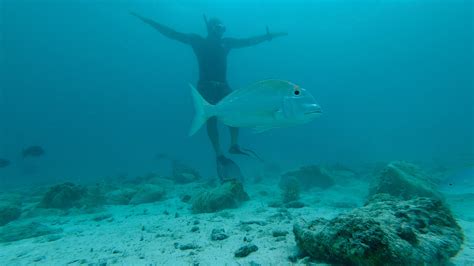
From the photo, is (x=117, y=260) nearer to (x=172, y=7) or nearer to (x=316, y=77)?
(x=172, y=7)

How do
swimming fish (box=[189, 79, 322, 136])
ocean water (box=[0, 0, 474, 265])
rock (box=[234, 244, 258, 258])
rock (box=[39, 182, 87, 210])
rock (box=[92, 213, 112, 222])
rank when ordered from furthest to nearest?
ocean water (box=[0, 0, 474, 265])
rock (box=[39, 182, 87, 210])
rock (box=[92, 213, 112, 222])
swimming fish (box=[189, 79, 322, 136])
rock (box=[234, 244, 258, 258])

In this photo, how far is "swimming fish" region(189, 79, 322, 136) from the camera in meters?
3.20

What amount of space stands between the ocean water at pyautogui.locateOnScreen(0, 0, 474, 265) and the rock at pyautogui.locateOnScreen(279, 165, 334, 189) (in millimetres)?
993

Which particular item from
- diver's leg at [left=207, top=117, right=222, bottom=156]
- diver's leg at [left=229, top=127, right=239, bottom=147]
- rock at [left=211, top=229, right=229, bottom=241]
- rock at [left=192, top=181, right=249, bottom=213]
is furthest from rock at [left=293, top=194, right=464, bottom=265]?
diver's leg at [left=207, top=117, right=222, bottom=156]

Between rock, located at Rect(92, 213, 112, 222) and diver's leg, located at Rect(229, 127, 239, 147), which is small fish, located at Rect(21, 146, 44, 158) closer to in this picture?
rock, located at Rect(92, 213, 112, 222)

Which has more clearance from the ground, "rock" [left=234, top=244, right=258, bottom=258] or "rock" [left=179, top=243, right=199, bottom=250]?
"rock" [left=234, top=244, right=258, bottom=258]

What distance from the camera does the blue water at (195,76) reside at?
6103cm

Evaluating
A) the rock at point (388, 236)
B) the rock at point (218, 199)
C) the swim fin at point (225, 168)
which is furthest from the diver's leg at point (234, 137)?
the rock at point (388, 236)

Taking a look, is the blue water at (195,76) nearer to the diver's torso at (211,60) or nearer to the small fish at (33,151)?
the small fish at (33,151)

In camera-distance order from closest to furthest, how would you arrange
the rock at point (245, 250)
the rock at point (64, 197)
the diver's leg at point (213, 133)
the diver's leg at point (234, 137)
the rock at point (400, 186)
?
the rock at point (245, 250), the rock at point (400, 186), the diver's leg at point (234, 137), the rock at point (64, 197), the diver's leg at point (213, 133)

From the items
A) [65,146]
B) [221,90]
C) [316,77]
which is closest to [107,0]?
[221,90]

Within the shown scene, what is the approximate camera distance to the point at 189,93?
9700 centimetres

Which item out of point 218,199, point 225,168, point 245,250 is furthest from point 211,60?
point 245,250

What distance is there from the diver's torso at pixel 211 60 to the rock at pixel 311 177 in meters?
4.09
